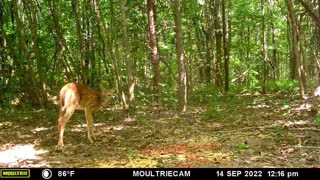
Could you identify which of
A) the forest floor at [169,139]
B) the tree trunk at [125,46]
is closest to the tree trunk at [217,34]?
the forest floor at [169,139]

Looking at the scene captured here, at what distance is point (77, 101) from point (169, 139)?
2.28m

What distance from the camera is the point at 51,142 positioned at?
9508mm

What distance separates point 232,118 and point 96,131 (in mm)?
4277

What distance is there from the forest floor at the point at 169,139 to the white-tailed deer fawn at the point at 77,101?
452mm

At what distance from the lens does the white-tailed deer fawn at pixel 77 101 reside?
30.5 ft

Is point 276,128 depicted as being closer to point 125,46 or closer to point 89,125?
point 89,125

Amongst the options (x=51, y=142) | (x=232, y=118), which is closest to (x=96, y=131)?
(x=51, y=142)

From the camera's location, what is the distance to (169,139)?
31.7ft

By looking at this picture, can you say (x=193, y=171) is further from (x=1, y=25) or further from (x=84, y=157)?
(x=1, y=25)

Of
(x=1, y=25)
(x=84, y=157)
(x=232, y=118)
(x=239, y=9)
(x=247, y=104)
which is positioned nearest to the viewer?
(x=84, y=157)

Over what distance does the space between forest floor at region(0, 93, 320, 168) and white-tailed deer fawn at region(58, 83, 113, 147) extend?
1.48ft

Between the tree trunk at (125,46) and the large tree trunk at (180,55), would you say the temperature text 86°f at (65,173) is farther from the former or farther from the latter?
the large tree trunk at (180,55)

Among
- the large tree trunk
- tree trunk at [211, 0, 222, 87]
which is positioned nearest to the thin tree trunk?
the large tree trunk

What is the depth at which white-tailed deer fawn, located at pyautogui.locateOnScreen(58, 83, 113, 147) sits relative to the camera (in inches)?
366
